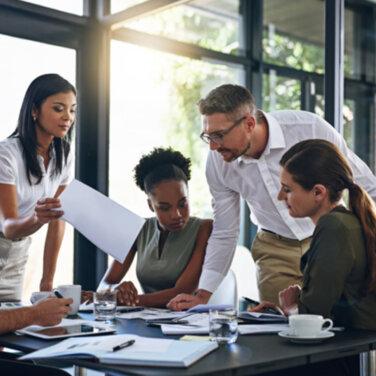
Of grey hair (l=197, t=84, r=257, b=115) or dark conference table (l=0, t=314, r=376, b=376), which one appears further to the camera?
grey hair (l=197, t=84, r=257, b=115)

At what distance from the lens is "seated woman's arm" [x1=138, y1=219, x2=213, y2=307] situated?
239cm

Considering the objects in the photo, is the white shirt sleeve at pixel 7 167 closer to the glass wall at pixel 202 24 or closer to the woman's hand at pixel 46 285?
the woman's hand at pixel 46 285

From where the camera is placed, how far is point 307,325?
1.53m

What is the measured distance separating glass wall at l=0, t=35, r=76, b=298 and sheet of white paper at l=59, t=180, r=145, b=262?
160 cm

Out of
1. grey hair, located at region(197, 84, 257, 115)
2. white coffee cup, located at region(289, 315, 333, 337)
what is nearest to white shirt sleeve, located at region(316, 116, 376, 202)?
grey hair, located at region(197, 84, 257, 115)

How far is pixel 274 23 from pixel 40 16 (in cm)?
173

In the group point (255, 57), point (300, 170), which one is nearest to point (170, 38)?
point (255, 57)

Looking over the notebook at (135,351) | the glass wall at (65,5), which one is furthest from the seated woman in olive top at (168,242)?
the glass wall at (65,5)

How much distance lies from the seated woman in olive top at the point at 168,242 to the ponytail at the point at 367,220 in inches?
37.1

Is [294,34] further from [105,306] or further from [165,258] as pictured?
[105,306]

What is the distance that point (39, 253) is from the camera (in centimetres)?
376

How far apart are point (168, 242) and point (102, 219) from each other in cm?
52

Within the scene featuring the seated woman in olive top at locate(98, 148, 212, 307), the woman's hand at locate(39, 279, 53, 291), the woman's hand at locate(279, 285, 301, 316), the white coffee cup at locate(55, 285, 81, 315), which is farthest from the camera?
the woman's hand at locate(39, 279, 53, 291)

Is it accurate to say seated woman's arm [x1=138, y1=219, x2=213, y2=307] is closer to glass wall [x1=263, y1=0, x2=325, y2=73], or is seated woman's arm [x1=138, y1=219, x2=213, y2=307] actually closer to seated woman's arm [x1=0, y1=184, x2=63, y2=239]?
seated woman's arm [x1=0, y1=184, x2=63, y2=239]
